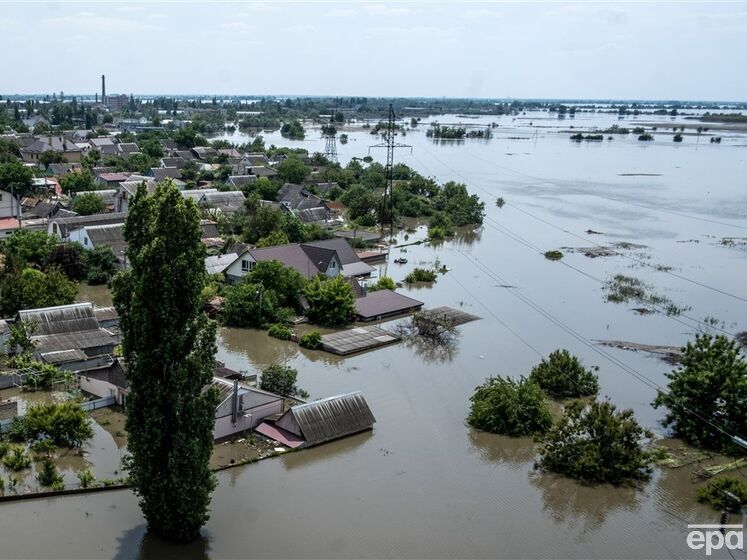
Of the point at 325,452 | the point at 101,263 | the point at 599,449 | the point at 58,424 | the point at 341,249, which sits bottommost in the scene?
the point at 325,452

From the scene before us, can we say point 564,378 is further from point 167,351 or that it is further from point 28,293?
point 28,293

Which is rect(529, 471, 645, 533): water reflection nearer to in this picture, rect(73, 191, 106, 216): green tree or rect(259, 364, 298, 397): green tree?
rect(259, 364, 298, 397): green tree

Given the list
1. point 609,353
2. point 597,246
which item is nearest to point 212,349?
point 609,353

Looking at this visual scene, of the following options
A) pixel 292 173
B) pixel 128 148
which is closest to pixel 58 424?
pixel 292 173

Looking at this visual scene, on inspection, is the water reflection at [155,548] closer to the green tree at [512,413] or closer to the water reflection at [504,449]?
the water reflection at [504,449]

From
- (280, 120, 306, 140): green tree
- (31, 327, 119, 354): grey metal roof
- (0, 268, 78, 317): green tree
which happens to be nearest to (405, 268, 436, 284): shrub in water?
(31, 327, 119, 354): grey metal roof

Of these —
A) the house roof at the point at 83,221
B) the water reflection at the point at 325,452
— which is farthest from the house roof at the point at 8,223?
the water reflection at the point at 325,452

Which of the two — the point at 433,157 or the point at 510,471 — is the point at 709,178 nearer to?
the point at 433,157
